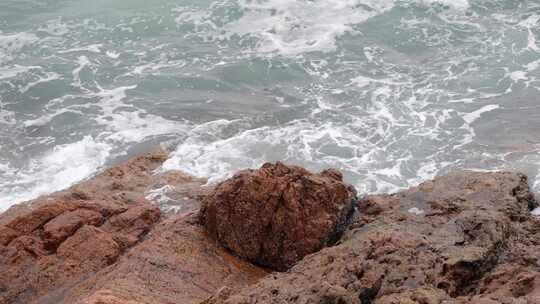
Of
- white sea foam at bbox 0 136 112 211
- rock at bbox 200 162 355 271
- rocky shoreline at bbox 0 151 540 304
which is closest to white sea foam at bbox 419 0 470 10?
white sea foam at bbox 0 136 112 211

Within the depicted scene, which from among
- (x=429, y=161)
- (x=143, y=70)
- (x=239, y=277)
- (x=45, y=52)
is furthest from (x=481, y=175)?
(x=45, y=52)

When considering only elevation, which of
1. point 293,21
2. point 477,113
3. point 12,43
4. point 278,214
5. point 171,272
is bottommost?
point 477,113

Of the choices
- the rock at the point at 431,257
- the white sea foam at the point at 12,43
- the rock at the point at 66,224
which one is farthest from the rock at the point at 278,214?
the white sea foam at the point at 12,43

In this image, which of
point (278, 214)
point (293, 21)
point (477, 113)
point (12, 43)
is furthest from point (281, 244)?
point (12, 43)

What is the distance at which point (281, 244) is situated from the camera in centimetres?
1293

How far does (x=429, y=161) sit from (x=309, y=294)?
15.5m

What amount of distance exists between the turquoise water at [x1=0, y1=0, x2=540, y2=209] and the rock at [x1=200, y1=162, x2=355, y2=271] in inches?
315

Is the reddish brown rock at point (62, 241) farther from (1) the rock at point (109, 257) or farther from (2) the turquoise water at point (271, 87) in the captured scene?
(2) the turquoise water at point (271, 87)

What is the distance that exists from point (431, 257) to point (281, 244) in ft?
12.6

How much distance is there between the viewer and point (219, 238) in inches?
530

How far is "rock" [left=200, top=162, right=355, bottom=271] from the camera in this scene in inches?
504

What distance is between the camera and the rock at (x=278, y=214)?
504 inches

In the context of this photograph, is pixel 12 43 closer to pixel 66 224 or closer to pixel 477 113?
pixel 66 224

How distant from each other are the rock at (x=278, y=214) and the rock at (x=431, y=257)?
689 mm
